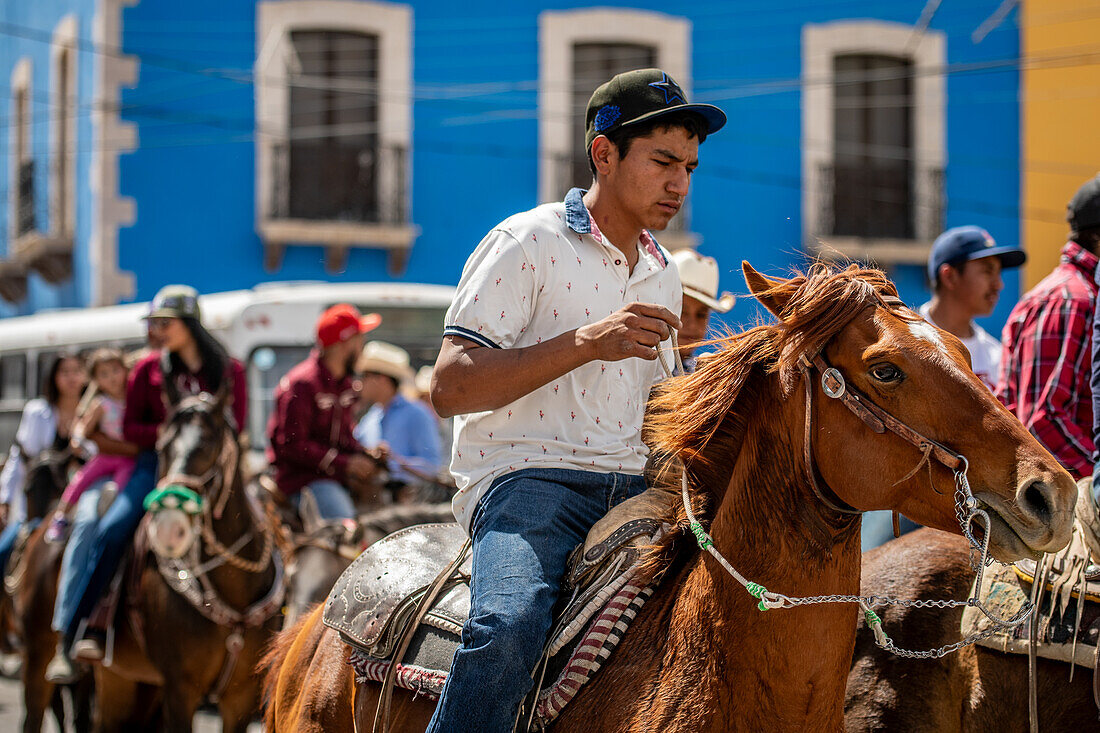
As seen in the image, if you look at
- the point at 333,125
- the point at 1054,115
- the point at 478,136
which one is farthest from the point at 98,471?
the point at 1054,115

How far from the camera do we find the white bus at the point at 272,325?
1115 centimetres

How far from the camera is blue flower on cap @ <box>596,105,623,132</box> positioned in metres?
3.15

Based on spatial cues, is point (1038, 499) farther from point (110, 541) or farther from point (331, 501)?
point (331, 501)

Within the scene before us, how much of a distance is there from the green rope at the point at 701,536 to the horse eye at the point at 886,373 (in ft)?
1.84

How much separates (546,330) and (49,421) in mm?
8299

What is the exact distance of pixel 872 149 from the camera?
17.8m

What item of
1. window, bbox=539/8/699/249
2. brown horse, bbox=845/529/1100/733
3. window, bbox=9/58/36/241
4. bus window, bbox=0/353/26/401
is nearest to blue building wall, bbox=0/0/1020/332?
window, bbox=539/8/699/249

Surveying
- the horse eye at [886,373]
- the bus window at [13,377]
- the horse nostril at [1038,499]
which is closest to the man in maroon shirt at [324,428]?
the horse eye at [886,373]

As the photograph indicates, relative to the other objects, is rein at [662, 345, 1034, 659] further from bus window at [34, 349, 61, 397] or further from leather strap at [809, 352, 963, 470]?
bus window at [34, 349, 61, 397]

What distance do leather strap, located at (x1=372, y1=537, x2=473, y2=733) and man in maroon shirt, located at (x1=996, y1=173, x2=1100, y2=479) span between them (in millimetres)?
2008

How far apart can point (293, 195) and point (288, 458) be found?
9.08 metres

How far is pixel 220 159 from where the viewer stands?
53.5 ft

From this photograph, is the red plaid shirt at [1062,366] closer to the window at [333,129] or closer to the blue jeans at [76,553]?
the blue jeans at [76,553]

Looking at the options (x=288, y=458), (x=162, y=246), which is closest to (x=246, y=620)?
(x=288, y=458)
